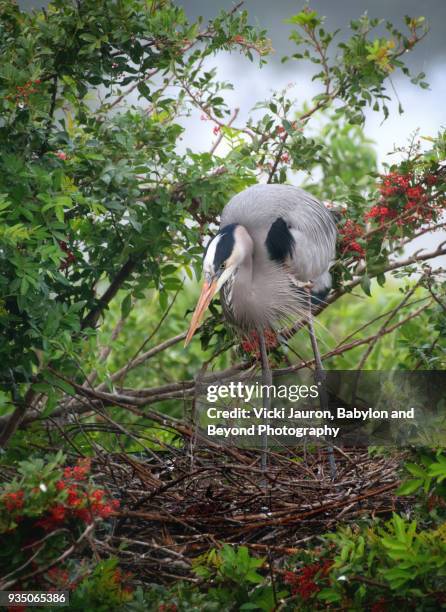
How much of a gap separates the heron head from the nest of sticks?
1.45ft

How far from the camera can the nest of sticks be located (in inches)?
87.8

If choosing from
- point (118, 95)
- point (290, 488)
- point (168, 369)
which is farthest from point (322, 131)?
point (290, 488)

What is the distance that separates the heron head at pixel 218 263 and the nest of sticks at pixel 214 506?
0.44 meters

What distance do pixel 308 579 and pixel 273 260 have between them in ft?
5.04

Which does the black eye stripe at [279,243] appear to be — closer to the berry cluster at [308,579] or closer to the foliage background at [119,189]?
the foliage background at [119,189]

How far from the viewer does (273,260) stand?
328cm

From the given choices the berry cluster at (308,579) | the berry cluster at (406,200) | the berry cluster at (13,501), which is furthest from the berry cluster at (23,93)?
the berry cluster at (308,579)

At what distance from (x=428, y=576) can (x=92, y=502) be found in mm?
729

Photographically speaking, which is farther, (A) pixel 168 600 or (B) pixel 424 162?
(B) pixel 424 162

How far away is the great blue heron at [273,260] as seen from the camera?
126 inches

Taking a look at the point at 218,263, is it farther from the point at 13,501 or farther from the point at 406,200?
the point at 13,501

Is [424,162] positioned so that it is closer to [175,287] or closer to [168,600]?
[175,287]

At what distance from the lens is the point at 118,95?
11.0ft

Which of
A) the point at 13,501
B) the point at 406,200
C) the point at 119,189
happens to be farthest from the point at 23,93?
the point at 406,200
